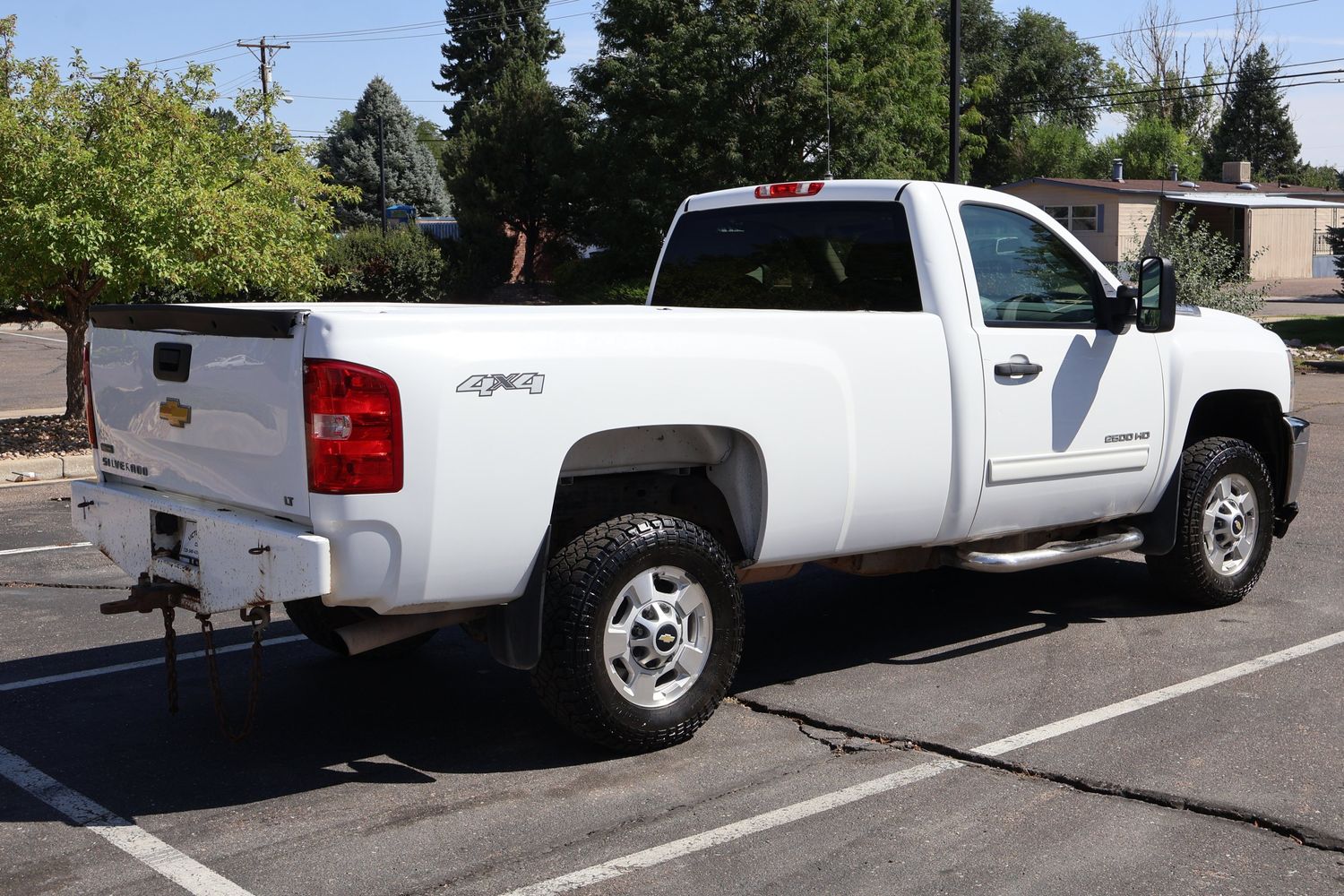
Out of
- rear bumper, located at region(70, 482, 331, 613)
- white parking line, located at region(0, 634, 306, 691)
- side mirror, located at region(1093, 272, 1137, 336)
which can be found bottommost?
white parking line, located at region(0, 634, 306, 691)

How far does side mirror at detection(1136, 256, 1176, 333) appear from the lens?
20.9 feet

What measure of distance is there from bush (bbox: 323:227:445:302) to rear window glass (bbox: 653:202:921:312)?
114 feet

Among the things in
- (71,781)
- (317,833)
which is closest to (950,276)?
(317,833)

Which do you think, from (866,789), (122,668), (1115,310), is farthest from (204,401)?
(1115,310)

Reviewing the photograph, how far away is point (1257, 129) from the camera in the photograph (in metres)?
89.2

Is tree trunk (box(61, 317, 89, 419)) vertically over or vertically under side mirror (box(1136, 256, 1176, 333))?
under

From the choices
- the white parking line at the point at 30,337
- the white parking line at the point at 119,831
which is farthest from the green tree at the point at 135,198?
the white parking line at the point at 30,337

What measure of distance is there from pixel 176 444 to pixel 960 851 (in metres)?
2.98

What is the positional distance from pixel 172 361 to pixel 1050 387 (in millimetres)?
3551

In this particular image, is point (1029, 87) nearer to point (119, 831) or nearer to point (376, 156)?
point (376, 156)

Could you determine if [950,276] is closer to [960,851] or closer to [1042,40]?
[960,851]

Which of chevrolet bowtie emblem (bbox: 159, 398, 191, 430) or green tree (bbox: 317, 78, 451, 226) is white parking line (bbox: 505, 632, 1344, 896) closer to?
chevrolet bowtie emblem (bbox: 159, 398, 191, 430)

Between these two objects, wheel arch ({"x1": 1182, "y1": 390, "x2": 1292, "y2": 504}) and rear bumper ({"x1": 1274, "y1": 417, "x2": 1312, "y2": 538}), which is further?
rear bumper ({"x1": 1274, "y1": 417, "x2": 1312, "y2": 538})

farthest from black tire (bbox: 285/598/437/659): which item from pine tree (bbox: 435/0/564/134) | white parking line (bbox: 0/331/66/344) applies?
pine tree (bbox: 435/0/564/134)
